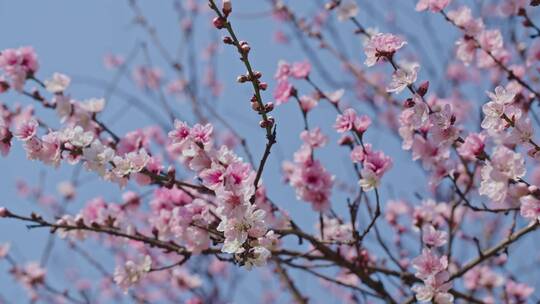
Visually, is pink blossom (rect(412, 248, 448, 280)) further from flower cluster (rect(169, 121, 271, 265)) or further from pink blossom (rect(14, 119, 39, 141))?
pink blossom (rect(14, 119, 39, 141))

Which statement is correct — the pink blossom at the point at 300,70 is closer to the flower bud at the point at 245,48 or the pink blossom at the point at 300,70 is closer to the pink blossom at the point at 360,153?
the pink blossom at the point at 360,153

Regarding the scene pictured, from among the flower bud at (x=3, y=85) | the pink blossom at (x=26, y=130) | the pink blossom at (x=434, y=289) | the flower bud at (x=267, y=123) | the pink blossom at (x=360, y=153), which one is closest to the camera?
the flower bud at (x=267, y=123)

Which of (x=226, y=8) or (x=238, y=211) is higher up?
(x=226, y=8)

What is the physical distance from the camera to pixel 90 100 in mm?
3145

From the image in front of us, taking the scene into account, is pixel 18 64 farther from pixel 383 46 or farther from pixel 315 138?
pixel 383 46

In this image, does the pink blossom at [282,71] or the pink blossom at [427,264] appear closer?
the pink blossom at [427,264]

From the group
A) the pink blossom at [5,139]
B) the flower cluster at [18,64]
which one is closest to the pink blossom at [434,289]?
the pink blossom at [5,139]

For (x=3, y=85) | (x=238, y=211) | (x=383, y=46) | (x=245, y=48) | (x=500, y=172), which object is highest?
(x=3, y=85)

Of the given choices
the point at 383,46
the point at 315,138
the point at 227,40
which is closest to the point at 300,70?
the point at 315,138

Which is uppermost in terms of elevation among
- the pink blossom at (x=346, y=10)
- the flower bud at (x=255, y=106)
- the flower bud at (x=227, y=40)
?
the pink blossom at (x=346, y=10)

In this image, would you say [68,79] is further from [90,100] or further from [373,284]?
[373,284]

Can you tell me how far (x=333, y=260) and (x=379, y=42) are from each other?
47.9 inches

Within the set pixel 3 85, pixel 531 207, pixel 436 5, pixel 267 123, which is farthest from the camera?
pixel 3 85

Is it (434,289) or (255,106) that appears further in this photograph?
(434,289)
